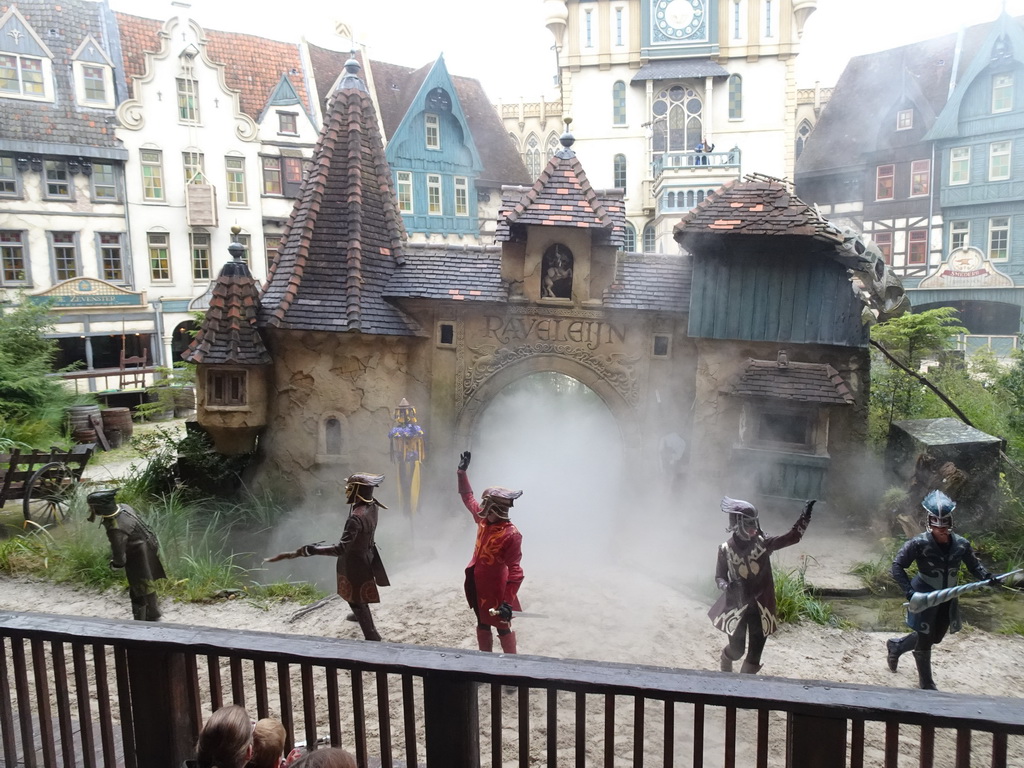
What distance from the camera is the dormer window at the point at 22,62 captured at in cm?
2039

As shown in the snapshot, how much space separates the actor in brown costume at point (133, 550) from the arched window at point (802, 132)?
29.2m

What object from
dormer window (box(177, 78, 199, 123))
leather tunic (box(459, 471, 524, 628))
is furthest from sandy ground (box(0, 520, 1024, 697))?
dormer window (box(177, 78, 199, 123))

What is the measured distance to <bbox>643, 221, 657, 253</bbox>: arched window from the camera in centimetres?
2773

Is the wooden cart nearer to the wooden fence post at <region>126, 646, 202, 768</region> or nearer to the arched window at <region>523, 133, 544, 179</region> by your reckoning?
the wooden fence post at <region>126, 646, 202, 768</region>

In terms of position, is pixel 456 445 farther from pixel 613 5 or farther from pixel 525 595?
pixel 613 5

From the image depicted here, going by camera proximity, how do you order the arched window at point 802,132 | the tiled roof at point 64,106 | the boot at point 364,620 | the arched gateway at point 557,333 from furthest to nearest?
the arched window at point 802,132 → the tiled roof at point 64,106 → the arched gateway at point 557,333 → the boot at point 364,620

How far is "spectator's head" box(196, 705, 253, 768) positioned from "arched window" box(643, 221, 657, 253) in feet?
86.8

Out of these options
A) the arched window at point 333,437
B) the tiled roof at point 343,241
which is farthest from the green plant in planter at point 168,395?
the arched window at point 333,437

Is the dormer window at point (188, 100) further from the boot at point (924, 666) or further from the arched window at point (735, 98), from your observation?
the boot at point (924, 666)

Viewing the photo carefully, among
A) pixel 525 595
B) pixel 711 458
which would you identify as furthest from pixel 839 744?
pixel 711 458

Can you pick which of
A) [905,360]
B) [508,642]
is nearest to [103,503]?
[508,642]

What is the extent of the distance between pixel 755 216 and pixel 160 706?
9.06 metres

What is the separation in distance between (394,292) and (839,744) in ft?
29.1

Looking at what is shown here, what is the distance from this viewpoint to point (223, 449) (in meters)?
10.8
